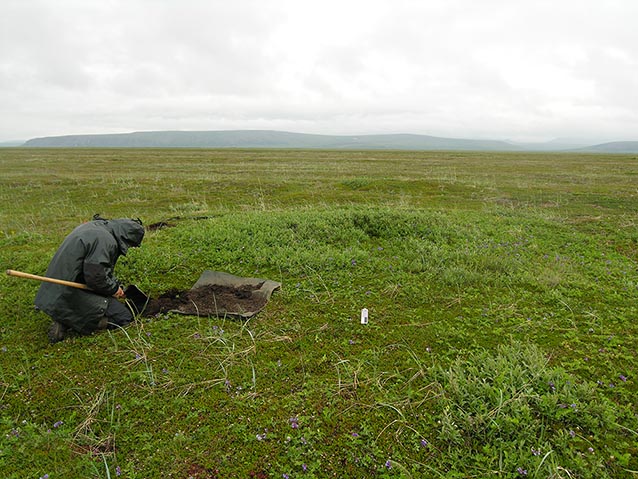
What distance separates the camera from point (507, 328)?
5.40 m

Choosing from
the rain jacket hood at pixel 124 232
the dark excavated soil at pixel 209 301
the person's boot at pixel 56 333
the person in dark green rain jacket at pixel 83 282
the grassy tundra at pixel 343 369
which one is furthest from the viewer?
the dark excavated soil at pixel 209 301

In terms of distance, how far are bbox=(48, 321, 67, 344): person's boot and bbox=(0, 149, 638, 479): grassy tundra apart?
0.46 feet

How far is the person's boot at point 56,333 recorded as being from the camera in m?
5.14

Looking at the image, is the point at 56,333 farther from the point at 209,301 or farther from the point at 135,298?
the point at 209,301

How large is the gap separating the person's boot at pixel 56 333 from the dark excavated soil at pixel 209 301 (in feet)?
3.72

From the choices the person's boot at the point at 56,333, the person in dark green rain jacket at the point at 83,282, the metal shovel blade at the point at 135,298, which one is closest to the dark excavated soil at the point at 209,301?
the metal shovel blade at the point at 135,298

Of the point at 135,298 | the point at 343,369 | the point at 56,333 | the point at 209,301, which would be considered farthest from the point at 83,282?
the point at 343,369

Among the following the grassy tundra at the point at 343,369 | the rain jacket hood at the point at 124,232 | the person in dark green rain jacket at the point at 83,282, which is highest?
the rain jacket hood at the point at 124,232

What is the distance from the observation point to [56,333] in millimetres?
5148

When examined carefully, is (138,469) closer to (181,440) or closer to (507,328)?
(181,440)

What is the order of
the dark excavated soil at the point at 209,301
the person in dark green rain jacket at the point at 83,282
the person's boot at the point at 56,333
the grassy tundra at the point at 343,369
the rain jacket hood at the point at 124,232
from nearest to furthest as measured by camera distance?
the grassy tundra at the point at 343,369, the person in dark green rain jacket at the point at 83,282, the person's boot at the point at 56,333, the rain jacket hood at the point at 124,232, the dark excavated soil at the point at 209,301

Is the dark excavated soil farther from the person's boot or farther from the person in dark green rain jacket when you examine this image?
the person's boot

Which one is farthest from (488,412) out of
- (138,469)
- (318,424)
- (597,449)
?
(138,469)

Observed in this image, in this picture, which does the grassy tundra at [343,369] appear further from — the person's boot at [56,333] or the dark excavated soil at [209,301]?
the dark excavated soil at [209,301]
